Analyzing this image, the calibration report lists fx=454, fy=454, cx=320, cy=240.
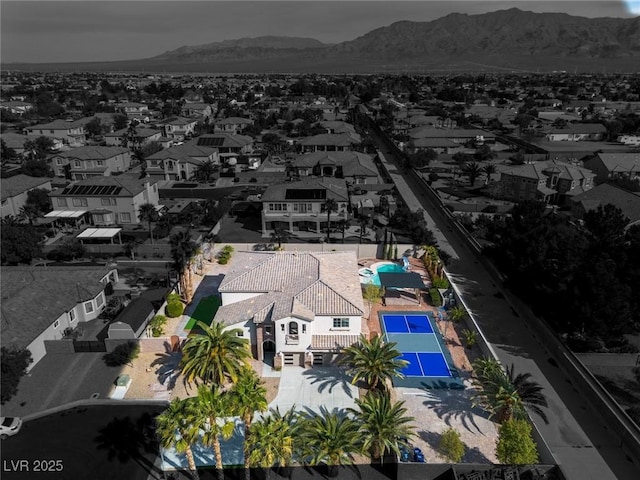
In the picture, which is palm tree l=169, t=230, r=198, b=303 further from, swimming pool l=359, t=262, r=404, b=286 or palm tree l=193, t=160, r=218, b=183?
palm tree l=193, t=160, r=218, b=183

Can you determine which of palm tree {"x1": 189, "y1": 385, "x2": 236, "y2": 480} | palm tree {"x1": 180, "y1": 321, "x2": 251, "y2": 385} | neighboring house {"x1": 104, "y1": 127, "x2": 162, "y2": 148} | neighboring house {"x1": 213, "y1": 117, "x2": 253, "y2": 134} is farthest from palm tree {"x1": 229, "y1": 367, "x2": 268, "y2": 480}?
neighboring house {"x1": 213, "y1": 117, "x2": 253, "y2": 134}

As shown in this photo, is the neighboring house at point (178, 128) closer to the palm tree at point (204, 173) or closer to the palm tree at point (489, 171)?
the palm tree at point (204, 173)

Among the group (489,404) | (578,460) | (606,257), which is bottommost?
(578,460)

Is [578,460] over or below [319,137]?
below

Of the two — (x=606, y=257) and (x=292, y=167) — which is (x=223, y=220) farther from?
(x=606, y=257)

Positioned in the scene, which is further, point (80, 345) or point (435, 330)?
point (435, 330)

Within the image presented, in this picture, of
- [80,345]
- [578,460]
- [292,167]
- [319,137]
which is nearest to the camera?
[578,460]

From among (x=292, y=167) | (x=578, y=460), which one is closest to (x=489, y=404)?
(x=578, y=460)
